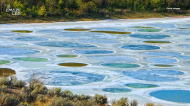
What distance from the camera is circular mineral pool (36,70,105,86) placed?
13514 millimetres

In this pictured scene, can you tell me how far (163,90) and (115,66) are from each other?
4.52 m

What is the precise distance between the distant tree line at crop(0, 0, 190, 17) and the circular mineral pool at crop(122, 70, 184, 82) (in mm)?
28338

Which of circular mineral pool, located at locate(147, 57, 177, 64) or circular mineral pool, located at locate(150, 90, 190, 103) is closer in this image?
circular mineral pool, located at locate(150, 90, 190, 103)

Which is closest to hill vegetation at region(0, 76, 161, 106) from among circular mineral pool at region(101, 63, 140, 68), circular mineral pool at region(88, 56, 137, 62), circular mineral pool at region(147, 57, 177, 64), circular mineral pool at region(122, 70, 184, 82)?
circular mineral pool at region(122, 70, 184, 82)

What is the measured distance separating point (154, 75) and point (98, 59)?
4327 mm

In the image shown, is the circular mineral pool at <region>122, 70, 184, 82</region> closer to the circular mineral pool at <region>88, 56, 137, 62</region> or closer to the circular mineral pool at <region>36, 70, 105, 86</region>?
the circular mineral pool at <region>36, 70, 105, 86</region>

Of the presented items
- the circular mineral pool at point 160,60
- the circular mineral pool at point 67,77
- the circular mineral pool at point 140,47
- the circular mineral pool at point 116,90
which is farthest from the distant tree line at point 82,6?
the circular mineral pool at point 116,90

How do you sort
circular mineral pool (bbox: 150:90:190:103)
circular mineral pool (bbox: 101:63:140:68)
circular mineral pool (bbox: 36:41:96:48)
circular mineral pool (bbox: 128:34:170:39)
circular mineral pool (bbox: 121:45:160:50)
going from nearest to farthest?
circular mineral pool (bbox: 150:90:190:103)
circular mineral pool (bbox: 101:63:140:68)
circular mineral pool (bbox: 121:45:160:50)
circular mineral pool (bbox: 36:41:96:48)
circular mineral pool (bbox: 128:34:170:39)

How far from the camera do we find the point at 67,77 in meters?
14.4

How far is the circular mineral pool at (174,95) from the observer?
11664 mm

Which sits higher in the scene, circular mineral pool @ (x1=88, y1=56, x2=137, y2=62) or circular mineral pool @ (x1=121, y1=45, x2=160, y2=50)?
circular mineral pool @ (x1=88, y1=56, x2=137, y2=62)

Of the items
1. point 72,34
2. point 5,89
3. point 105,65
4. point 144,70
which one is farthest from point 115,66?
point 72,34

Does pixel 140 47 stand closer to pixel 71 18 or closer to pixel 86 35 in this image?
pixel 86 35

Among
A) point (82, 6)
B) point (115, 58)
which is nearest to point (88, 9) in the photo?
point (82, 6)
